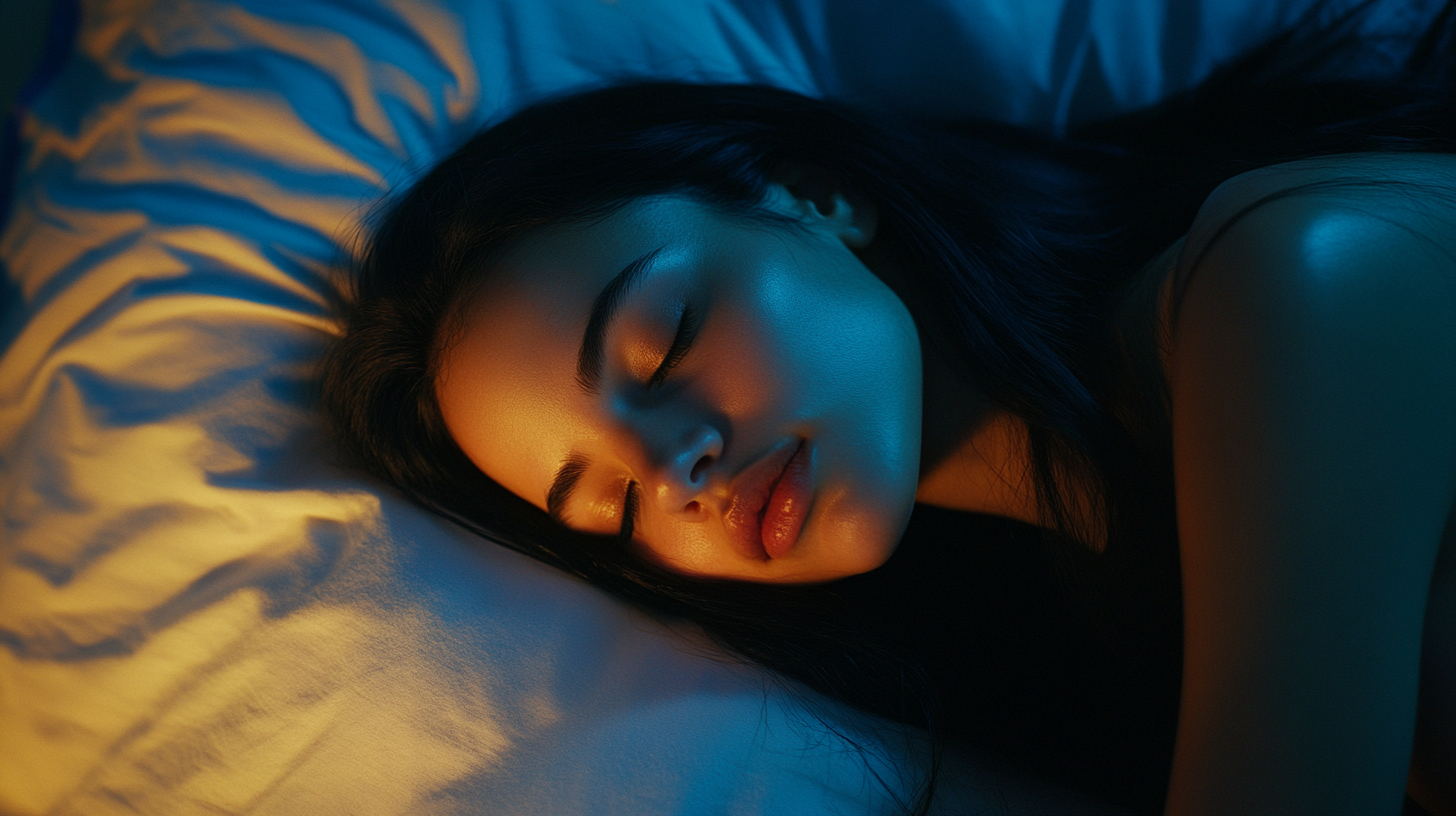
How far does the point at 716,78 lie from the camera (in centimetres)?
130

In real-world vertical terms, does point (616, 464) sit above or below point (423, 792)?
above

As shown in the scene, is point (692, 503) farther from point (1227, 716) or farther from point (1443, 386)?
point (1443, 386)

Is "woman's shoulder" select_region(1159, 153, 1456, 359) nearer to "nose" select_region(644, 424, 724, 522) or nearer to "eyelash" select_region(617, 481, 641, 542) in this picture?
"nose" select_region(644, 424, 724, 522)

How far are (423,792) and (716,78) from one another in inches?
43.0

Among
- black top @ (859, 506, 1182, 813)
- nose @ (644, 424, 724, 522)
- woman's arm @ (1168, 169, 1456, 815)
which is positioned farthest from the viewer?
black top @ (859, 506, 1182, 813)

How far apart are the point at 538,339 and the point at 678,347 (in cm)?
17

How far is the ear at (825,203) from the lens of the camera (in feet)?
3.51

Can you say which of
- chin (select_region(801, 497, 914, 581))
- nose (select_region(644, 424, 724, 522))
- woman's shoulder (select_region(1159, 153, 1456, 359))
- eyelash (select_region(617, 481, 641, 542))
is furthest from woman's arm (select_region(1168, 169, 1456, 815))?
eyelash (select_region(617, 481, 641, 542))

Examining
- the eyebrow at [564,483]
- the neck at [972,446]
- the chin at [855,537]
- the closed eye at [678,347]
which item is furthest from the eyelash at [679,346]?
the neck at [972,446]

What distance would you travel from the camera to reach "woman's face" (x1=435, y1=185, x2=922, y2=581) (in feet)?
2.88

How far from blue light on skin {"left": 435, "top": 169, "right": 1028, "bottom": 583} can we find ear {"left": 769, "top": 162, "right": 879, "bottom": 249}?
9 centimetres

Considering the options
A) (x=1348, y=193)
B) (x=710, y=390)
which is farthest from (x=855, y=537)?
(x=1348, y=193)

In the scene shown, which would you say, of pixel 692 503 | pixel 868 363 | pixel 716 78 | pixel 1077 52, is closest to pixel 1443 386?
pixel 868 363

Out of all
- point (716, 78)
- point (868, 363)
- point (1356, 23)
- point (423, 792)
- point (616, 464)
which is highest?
point (1356, 23)
